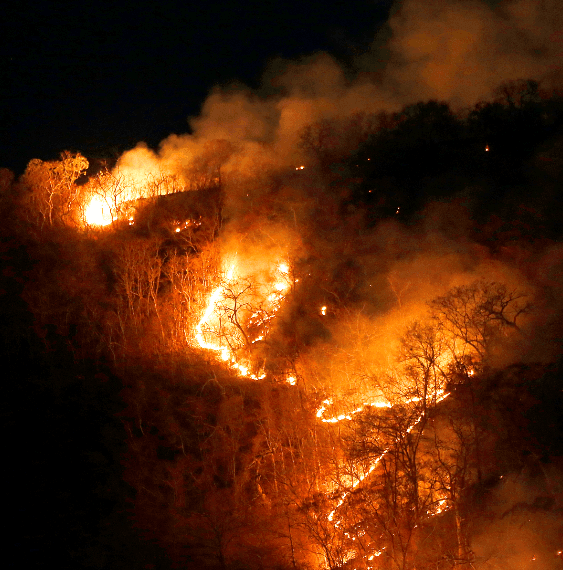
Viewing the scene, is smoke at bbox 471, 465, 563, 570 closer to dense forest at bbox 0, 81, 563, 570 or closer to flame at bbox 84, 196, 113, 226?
dense forest at bbox 0, 81, 563, 570

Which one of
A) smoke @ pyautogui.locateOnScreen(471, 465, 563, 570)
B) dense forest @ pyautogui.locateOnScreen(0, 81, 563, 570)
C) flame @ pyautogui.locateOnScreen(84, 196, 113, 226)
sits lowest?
smoke @ pyautogui.locateOnScreen(471, 465, 563, 570)

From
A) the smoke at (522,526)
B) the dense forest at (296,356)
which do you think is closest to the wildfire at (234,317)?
the dense forest at (296,356)

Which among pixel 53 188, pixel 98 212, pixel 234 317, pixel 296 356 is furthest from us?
pixel 98 212

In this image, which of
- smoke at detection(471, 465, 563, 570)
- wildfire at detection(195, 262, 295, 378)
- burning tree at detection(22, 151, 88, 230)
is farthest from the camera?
burning tree at detection(22, 151, 88, 230)

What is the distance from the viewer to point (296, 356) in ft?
46.1

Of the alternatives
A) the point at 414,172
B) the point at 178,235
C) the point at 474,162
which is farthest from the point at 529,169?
the point at 178,235

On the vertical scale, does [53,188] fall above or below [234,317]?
above

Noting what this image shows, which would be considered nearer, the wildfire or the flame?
the wildfire

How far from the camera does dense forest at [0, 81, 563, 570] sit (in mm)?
9484

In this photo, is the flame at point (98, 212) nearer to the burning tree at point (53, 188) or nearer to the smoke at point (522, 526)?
the burning tree at point (53, 188)

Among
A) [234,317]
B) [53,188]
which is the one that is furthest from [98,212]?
[234,317]

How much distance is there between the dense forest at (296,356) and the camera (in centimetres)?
948

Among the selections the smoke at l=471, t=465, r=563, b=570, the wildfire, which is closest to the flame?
the wildfire

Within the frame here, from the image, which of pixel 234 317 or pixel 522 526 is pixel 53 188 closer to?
pixel 234 317
